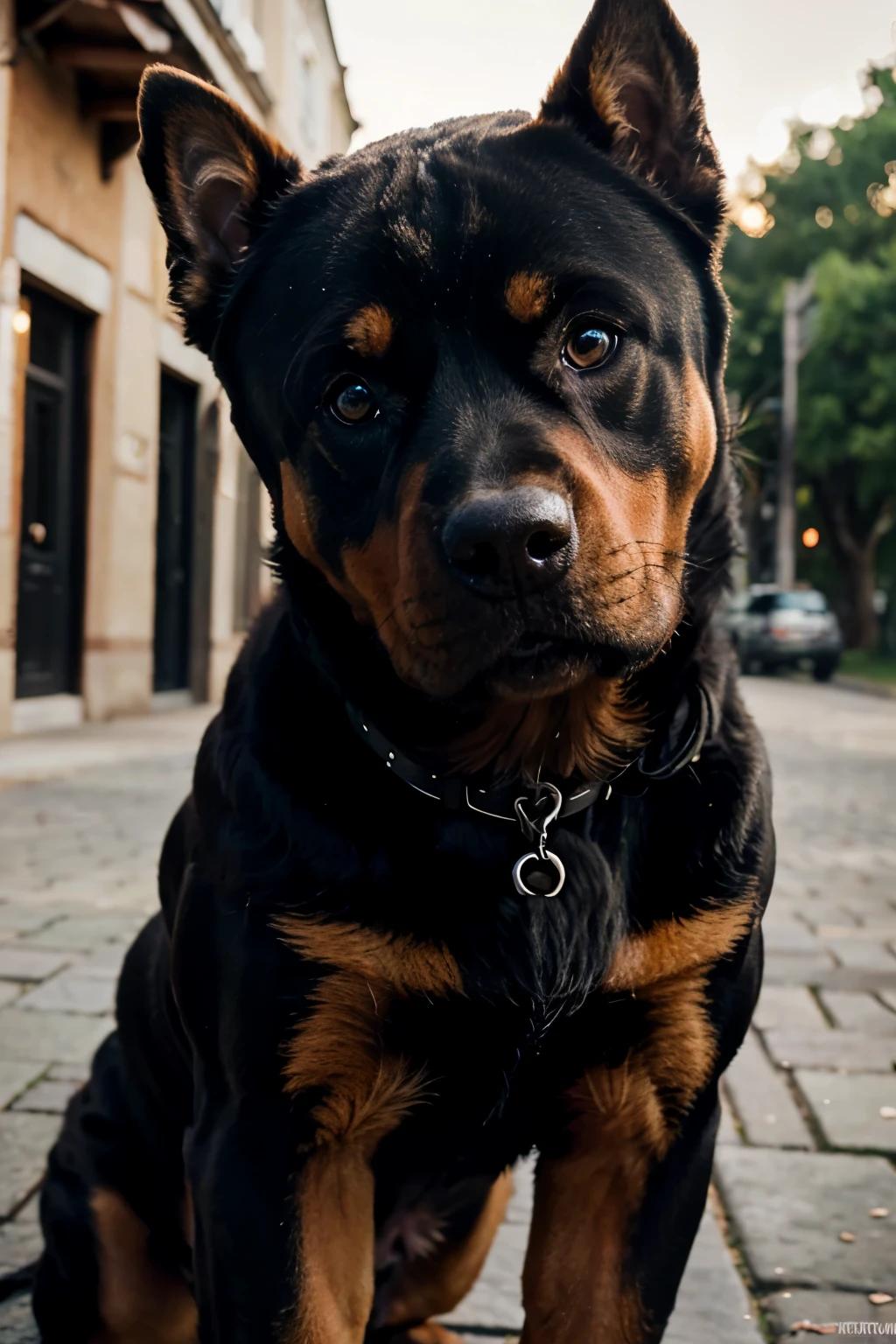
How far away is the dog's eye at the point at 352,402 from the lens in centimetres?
193

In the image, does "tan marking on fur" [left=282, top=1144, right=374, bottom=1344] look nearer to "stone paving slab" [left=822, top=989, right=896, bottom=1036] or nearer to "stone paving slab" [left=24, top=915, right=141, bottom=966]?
"stone paving slab" [left=822, top=989, right=896, bottom=1036]

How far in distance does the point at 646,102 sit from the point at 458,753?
107 centimetres

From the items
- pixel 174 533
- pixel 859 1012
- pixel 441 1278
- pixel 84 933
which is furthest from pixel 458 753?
pixel 174 533

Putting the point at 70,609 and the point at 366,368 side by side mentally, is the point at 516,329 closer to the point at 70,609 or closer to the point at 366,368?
the point at 366,368

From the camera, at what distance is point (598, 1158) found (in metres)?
1.89

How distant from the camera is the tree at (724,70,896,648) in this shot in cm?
2692

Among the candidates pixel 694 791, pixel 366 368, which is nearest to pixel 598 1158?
pixel 694 791

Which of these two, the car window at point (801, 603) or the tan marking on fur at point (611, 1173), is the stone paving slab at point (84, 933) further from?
the car window at point (801, 603)

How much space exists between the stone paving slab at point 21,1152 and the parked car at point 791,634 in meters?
20.5

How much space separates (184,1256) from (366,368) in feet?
4.75

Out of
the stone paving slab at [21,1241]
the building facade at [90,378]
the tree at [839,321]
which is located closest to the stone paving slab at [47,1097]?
the stone paving slab at [21,1241]

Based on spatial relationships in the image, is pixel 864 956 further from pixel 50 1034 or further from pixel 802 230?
pixel 802 230

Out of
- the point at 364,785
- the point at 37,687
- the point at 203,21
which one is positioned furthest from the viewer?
the point at 203,21

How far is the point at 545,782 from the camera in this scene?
1938mm
